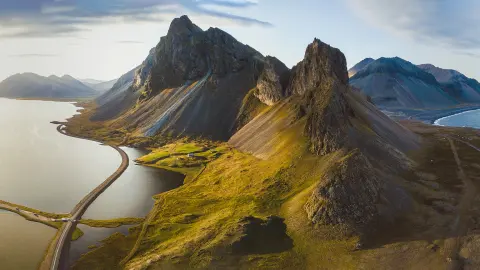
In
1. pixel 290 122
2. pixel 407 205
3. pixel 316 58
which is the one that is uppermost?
pixel 316 58

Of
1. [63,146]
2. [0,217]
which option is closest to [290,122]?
[0,217]

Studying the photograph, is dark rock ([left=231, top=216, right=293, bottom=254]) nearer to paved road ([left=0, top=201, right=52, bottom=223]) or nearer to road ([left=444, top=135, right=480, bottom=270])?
road ([left=444, top=135, right=480, bottom=270])

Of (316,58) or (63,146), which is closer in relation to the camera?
(316,58)

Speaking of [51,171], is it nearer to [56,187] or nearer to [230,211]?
[56,187]

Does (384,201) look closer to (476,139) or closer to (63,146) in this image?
(476,139)

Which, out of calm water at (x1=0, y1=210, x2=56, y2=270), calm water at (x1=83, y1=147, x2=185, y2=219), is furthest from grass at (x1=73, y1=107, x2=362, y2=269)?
calm water at (x1=0, y1=210, x2=56, y2=270)

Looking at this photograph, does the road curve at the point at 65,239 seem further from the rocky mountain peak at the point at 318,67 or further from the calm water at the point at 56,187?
the rocky mountain peak at the point at 318,67

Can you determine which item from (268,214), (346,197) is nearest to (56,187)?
(268,214)
